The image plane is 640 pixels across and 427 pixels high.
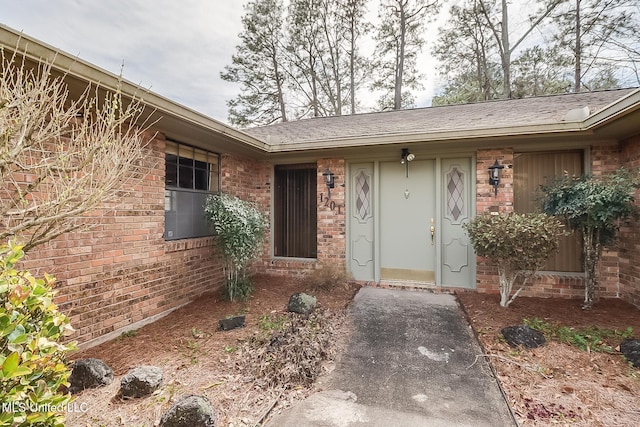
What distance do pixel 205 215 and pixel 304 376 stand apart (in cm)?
289

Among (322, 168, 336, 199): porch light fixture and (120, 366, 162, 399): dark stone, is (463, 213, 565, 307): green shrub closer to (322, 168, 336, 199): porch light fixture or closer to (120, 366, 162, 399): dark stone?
(322, 168, 336, 199): porch light fixture

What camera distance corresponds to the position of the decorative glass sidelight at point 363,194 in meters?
5.22

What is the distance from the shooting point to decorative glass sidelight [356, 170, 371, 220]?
5.22m

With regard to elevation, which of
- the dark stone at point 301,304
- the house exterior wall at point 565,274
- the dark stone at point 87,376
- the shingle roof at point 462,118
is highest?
the shingle roof at point 462,118

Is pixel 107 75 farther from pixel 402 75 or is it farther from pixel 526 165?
pixel 402 75

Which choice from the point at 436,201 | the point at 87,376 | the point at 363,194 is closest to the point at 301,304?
the point at 87,376

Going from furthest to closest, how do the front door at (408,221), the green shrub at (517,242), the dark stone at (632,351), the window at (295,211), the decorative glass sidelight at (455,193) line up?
the window at (295,211), the front door at (408,221), the decorative glass sidelight at (455,193), the green shrub at (517,242), the dark stone at (632,351)

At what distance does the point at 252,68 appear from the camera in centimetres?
1159

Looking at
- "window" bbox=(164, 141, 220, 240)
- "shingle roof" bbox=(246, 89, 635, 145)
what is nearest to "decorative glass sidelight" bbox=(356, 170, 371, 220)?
"shingle roof" bbox=(246, 89, 635, 145)

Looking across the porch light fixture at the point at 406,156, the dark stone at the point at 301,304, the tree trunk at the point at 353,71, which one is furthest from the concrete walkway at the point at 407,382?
the tree trunk at the point at 353,71

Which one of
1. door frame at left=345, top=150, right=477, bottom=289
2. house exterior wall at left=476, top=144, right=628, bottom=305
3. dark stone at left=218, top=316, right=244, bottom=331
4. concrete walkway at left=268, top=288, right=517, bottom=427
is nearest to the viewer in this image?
concrete walkway at left=268, top=288, right=517, bottom=427

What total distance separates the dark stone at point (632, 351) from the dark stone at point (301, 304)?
10.4ft

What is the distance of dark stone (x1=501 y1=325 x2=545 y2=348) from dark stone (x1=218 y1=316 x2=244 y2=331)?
2961mm

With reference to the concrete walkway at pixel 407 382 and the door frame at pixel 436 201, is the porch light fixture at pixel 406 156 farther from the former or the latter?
the concrete walkway at pixel 407 382
